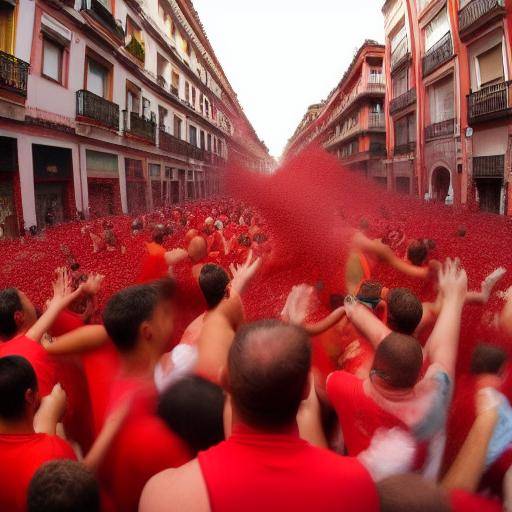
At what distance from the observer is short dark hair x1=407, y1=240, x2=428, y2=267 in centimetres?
359

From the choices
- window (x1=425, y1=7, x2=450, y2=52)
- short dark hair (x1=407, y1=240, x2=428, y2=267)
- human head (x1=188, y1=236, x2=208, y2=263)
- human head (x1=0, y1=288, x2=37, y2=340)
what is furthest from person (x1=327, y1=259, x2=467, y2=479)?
window (x1=425, y1=7, x2=450, y2=52)

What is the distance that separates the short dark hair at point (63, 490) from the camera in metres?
0.97

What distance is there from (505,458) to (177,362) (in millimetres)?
1362

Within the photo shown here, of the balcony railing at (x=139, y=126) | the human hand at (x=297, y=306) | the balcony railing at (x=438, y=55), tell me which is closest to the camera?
the human hand at (x=297, y=306)

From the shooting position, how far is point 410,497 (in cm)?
97

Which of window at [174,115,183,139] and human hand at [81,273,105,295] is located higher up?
window at [174,115,183,139]

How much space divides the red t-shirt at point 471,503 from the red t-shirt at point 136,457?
877 millimetres

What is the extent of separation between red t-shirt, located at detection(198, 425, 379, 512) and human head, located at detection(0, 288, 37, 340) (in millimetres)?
1672

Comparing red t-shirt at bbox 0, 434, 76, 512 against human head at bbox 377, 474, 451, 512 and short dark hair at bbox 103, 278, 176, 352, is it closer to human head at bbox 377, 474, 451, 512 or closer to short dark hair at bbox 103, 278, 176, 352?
short dark hair at bbox 103, 278, 176, 352

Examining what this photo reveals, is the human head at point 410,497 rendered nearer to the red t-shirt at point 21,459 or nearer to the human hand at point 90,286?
the red t-shirt at point 21,459

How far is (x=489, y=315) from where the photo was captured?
344 cm

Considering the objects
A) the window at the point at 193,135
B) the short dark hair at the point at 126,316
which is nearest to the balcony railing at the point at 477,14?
the window at the point at 193,135

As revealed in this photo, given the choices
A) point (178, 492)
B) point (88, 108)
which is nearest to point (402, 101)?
point (88, 108)

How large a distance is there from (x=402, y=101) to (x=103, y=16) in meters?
14.1
